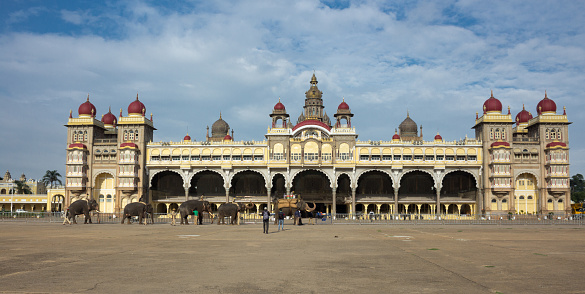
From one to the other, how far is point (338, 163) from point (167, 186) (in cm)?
2787

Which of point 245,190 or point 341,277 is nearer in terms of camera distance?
point 341,277

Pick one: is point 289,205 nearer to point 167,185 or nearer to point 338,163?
point 338,163

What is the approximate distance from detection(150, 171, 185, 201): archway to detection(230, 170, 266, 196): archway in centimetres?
819

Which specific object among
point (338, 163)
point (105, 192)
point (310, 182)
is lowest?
point (105, 192)

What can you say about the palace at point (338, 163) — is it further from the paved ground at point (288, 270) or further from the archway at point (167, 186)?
the paved ground at point (288, 270)

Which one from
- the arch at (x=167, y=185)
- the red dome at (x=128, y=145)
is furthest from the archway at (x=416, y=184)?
the red dome at (x=128, y=145)

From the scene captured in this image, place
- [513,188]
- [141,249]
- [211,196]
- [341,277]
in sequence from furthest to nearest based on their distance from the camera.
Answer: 1. [211,196]
2. [513,188]
3. [141,249]
4. [341,277]

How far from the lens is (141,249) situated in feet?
55.7

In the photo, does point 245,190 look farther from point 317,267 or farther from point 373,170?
point 317,267

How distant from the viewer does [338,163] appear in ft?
231

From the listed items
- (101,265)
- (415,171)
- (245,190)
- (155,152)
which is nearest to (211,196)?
(245,190)

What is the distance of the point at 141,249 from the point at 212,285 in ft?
27.0

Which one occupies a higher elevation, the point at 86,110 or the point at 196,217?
the point at 86,110

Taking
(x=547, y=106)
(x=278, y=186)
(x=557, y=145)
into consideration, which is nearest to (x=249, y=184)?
(x=278, y=186)
